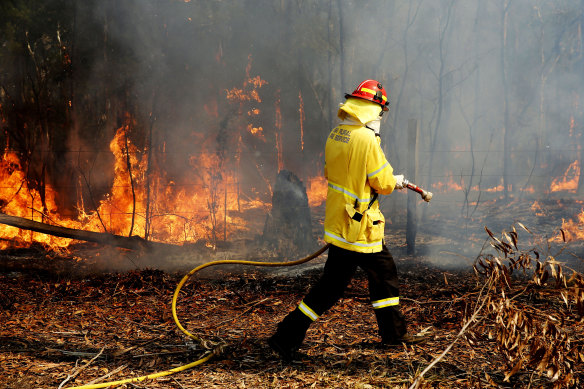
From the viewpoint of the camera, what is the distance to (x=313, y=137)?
39.8 ft

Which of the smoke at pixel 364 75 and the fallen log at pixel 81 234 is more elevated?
the smoke at pixel 364 75

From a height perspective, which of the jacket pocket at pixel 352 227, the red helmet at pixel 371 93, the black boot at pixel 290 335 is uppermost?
the red helmet at pixel 371 93

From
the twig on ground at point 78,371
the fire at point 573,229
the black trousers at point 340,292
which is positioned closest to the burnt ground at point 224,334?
the twig on ground at point 78,371

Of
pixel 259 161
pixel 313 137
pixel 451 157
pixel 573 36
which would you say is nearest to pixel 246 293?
pixel 259 161

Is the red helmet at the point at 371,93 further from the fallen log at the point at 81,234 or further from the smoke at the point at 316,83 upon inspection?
the smoke at the point at 316,83

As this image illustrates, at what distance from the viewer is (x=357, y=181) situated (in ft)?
10.0

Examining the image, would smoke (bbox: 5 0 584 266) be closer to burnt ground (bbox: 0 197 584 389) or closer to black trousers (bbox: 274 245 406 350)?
burnt ground (bbox: 0 197 584 389)

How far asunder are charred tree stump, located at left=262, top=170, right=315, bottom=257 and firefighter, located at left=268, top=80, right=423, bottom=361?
3888 mm

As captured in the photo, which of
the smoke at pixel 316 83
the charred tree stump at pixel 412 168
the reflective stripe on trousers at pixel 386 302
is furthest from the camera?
the smoke at pixel 316 83

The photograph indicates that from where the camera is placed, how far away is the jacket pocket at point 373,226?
307 centimetres

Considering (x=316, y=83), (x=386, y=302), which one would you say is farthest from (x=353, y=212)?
(x=316, y=83)

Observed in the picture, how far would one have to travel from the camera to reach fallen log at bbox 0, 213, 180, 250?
5.52 metres

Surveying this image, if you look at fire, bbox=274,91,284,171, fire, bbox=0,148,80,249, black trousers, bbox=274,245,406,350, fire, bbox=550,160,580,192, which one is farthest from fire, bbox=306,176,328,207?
black trousers, bbox=274,245,406,350

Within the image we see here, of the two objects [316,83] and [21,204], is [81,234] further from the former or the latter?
[316,83]
